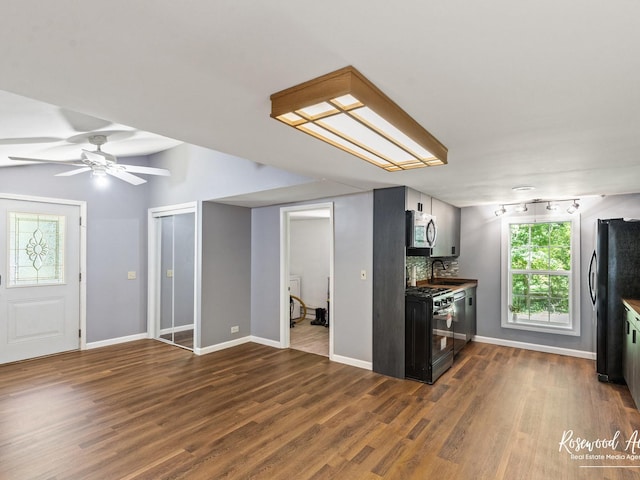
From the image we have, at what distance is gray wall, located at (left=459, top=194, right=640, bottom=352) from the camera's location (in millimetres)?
4594

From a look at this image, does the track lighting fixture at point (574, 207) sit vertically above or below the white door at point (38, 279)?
above

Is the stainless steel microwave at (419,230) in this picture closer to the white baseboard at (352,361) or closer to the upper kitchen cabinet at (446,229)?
the upper kitchen cabinet at (446,229)

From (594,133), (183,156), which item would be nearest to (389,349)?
(594,133)

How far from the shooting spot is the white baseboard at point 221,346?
4.83m

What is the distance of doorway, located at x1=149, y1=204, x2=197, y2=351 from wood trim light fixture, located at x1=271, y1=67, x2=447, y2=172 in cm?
358

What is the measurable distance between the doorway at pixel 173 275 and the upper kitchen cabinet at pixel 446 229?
3.51 metres

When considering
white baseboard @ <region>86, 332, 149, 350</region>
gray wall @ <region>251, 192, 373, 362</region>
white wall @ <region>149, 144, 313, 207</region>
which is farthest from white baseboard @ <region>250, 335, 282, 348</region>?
white wall @ <region>149, 144, 313, 207</region>

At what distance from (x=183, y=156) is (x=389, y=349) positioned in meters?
4.20

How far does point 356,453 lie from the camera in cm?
247

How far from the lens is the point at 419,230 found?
4059 mm

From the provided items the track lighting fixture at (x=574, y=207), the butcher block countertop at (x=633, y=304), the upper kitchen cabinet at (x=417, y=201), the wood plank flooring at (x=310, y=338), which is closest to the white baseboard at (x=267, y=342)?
the wood plank flooring at (x=310, y=338)

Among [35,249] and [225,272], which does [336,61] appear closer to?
[225,272]

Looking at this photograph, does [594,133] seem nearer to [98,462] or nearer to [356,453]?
[356,453]

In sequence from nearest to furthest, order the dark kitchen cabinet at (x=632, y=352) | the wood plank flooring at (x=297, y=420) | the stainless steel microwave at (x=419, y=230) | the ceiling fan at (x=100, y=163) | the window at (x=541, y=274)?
the wood plank flooring at (x=297, y=420) < the dark kitchen cabinet at (x=632, y=352) < the ceiling fan at (x=100, y=163) < the stainless steel microwave at (x=419, y=230) < the window at (x=541, y=274)
